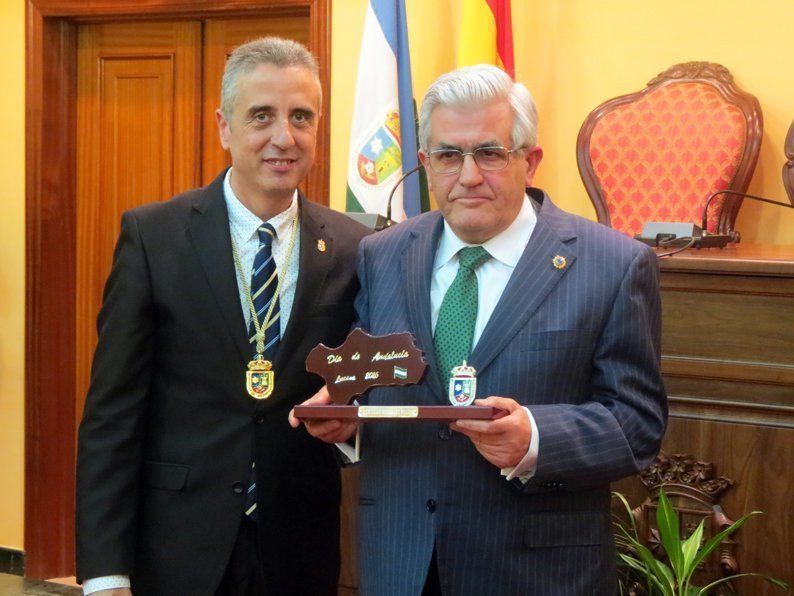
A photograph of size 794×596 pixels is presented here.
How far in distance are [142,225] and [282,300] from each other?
31 cm

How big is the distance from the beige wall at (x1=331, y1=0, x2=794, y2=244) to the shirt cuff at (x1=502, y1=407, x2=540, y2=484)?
8.73 feet

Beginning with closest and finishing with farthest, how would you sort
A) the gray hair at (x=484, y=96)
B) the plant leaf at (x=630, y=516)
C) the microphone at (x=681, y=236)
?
the gray hair at (x=484, y=96)
the plant leaf at (x=630, y=516)
the microphone at (x=681, y=236)

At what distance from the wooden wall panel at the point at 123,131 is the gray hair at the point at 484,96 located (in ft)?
11.0

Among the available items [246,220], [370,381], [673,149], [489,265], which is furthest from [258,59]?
[673,149]

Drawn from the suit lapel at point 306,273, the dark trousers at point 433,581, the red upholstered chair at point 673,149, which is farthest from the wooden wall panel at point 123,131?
the dark trousers at point 433,581

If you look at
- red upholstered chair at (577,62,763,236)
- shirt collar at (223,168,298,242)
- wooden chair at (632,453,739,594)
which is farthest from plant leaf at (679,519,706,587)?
red upholstered chair at (577,62,763,236)

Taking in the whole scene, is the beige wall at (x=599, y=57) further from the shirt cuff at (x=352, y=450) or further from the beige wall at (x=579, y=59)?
the shirt cuff at (x=352, y=450)

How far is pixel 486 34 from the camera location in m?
4.20

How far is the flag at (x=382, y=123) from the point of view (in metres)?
4.26

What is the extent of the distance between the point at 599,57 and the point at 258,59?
8.20 ft

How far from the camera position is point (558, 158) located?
4.48 meters

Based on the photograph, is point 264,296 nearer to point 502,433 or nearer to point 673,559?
point 502,433

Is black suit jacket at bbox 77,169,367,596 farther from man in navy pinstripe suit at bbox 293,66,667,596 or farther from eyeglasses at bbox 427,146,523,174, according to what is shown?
eyeglasses at bbox 427,146,523,174

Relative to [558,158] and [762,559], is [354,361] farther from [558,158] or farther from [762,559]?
[558,158]
